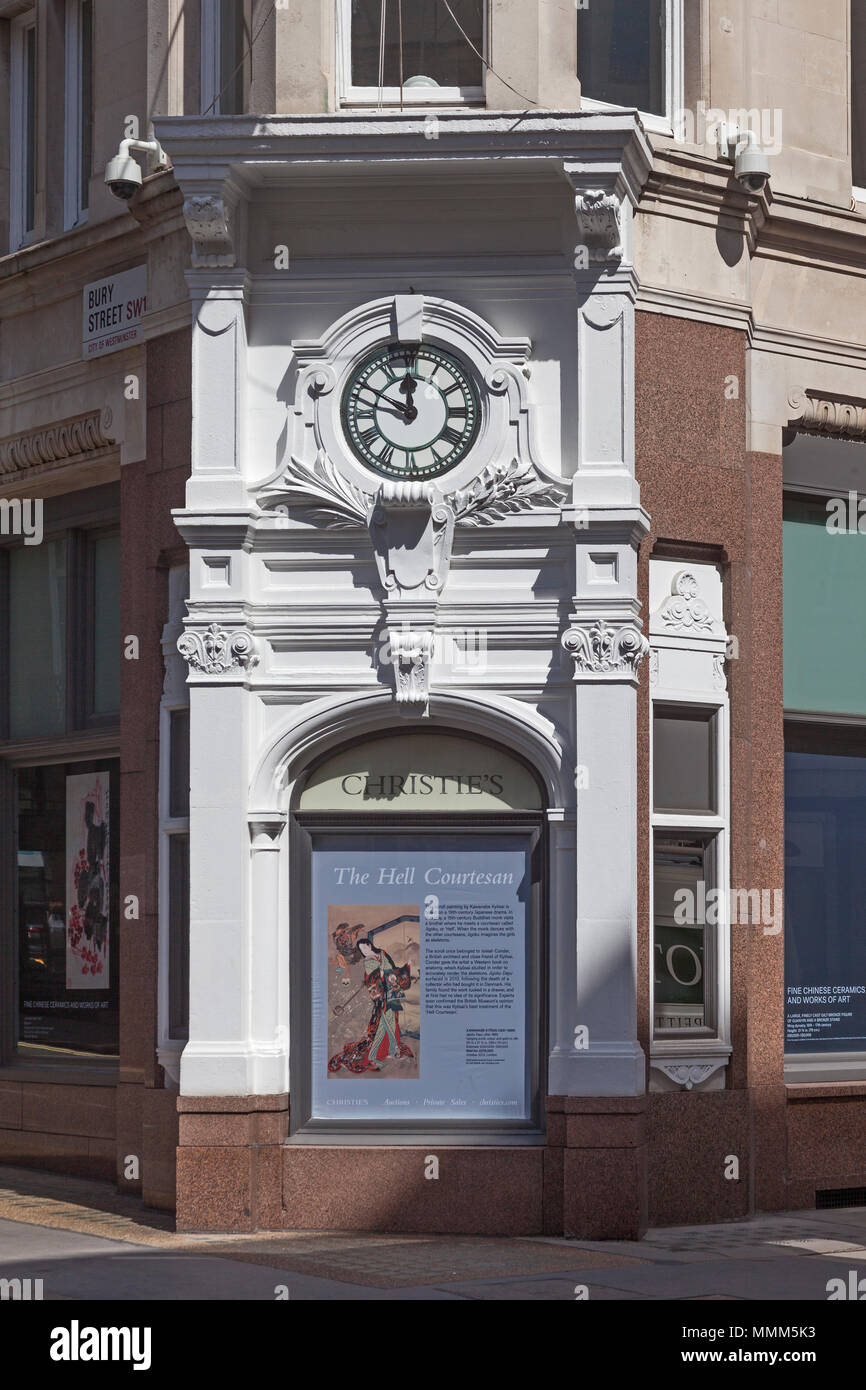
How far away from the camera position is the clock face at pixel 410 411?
14039mm

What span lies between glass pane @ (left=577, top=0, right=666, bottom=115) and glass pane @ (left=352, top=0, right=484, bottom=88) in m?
0.90

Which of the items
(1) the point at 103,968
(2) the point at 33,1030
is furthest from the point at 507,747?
(2) the point at 33,1030

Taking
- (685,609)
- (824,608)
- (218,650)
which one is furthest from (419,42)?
(824,608)

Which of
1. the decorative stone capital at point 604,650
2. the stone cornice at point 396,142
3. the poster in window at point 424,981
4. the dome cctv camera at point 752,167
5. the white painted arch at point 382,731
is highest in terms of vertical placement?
the dome cctv camera at point 752,167

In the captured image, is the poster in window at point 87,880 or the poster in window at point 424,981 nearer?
the poster in window at point 424,981

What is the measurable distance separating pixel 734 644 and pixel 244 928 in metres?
4.20

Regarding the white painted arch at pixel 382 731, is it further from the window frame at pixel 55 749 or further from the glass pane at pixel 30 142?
the glass pane at pixel 30 142

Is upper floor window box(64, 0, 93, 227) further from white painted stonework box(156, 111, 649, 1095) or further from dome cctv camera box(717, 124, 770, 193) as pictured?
dome cctv camera box(717, 124, 770, 193)

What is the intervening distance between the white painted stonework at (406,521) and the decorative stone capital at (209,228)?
2 cm

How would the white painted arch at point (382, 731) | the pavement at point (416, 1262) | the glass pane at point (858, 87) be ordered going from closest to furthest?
the pavement at point (416, 1262) < the white painted arch at point (382, 731) < the glass pane at point (858, 87)

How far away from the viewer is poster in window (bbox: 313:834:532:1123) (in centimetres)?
1366

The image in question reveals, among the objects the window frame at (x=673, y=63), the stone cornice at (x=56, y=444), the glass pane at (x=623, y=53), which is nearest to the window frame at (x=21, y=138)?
the stone cornice at (x=56, y=444)

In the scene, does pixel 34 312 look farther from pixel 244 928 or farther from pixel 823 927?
pixel 823 927

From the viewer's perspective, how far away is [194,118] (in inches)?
530
